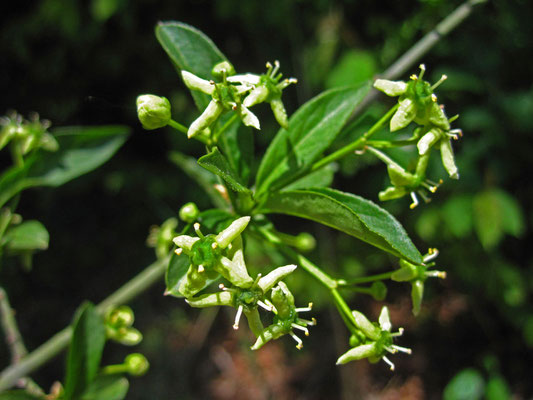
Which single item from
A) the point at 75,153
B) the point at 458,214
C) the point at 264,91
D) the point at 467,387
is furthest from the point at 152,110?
the point at 467,387

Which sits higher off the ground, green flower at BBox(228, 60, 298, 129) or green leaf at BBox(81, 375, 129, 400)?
green flower at BBox(228, 60, 298, 129)

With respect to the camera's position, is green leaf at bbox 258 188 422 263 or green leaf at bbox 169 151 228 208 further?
green leaf at bbox 169 151 228 208

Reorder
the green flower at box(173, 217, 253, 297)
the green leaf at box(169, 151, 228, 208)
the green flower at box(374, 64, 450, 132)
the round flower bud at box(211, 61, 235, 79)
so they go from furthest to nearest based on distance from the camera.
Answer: the green leaf at box(169, 151, 228, 208) → the round flower bud at box(211, 61, 235, 79) → the green flower at box(374, 64, 450, 132) → the green flower at box(173, 217, 253, 297)

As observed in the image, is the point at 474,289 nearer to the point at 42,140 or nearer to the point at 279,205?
the point at 279,205

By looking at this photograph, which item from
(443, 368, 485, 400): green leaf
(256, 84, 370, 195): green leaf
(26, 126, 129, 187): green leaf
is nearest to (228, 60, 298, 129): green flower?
(256, 84, 370, 195): green leaf

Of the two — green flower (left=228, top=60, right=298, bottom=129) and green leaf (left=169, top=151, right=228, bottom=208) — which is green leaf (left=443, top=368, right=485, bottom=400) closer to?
green leaf (left=169, top=151, right=228, bottom=208)

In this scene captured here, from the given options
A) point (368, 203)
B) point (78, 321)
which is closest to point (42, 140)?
point (78, 321)

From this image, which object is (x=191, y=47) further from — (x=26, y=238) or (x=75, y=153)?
(x=26, y=238)

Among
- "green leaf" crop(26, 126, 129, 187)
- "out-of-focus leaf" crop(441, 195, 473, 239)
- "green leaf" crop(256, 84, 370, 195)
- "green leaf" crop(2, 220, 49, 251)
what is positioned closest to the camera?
"green leaf" crop(256, 84, 370, 195)
